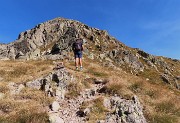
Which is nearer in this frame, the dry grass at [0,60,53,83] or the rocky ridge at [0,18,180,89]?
the dry grass at [0,60,53,83]

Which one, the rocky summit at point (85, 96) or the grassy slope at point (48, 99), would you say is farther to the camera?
the rocky summit at point (85, 96)

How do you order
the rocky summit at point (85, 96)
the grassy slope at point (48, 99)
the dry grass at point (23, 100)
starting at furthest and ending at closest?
the rocky summit at point (85, 96), the grassy slope at point (48, 99), the dry grass at point (23, 100)

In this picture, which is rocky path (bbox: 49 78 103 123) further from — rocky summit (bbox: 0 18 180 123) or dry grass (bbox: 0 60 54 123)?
dry grass (bbox: 0 60 54 123)

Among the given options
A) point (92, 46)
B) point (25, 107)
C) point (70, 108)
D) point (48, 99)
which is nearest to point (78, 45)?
point (48, 99)

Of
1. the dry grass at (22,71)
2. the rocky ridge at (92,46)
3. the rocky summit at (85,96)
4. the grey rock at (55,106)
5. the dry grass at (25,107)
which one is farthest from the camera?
the rocky ridge at (92,46)

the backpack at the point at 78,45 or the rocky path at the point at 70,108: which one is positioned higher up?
the backpack at the point at 78,45

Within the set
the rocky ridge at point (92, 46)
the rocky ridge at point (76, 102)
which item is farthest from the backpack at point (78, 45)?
the rocky ridge at point (92, 46)

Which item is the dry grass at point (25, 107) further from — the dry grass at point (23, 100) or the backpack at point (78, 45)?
the backpack at point (78, 45)

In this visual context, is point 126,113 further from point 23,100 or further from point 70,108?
point 23,100

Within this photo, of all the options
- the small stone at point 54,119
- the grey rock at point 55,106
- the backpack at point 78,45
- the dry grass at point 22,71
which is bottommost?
the small stone at point 54,119

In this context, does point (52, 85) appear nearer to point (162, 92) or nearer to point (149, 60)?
point (162, 92)

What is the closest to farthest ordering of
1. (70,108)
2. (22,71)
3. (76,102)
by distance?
1. (70,108)
2. (76,102)
3. (22,71)

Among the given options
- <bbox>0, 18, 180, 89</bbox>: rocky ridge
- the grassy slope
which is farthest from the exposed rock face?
<bbox>0, 18, 180, 89</bbox>: rocky ridge

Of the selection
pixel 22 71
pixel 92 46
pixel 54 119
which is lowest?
pixel 54 119
